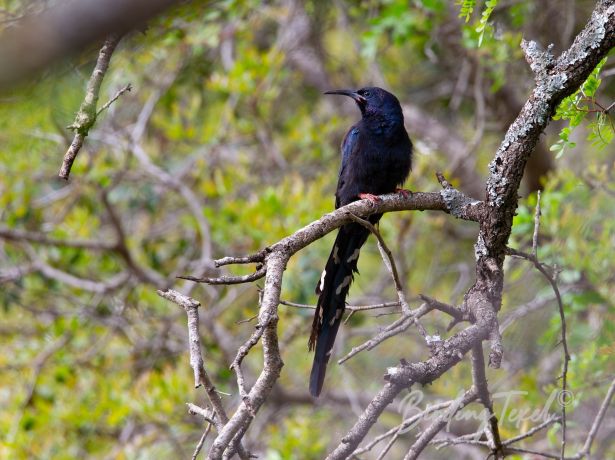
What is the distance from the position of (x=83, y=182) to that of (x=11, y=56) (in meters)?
5.20

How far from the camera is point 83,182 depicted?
6.25 metres

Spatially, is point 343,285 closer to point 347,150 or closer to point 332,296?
point 332,296

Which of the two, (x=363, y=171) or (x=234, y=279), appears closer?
(x=234, y=279)

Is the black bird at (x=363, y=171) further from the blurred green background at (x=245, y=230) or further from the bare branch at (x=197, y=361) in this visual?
the bare branch at (x=197, y=361)

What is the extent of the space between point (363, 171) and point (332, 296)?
948 mm

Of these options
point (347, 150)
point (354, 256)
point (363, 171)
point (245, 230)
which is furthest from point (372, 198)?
point (245, 230)

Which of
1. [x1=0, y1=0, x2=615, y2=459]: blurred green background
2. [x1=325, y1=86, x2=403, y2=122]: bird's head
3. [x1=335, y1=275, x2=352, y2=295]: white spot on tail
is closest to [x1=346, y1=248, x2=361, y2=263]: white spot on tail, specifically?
[x1=335, y1=275, x2=352, y2=295]: white spot on tail

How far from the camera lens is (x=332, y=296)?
3789 mm

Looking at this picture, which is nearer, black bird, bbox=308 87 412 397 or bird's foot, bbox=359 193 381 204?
bird's foot, bbox=359 193 381 204

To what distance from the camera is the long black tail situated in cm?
341

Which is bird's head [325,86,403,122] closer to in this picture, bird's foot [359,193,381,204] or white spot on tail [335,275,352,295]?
bird's foot [359,193,381,204]

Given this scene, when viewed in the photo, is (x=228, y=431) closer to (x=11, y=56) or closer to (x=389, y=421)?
(x=11, y=56)

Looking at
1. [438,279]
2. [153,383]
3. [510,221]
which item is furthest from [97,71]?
[438,279]

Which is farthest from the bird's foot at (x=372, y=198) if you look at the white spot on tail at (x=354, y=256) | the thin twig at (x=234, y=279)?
the thin twig at (x=234, y=279)
